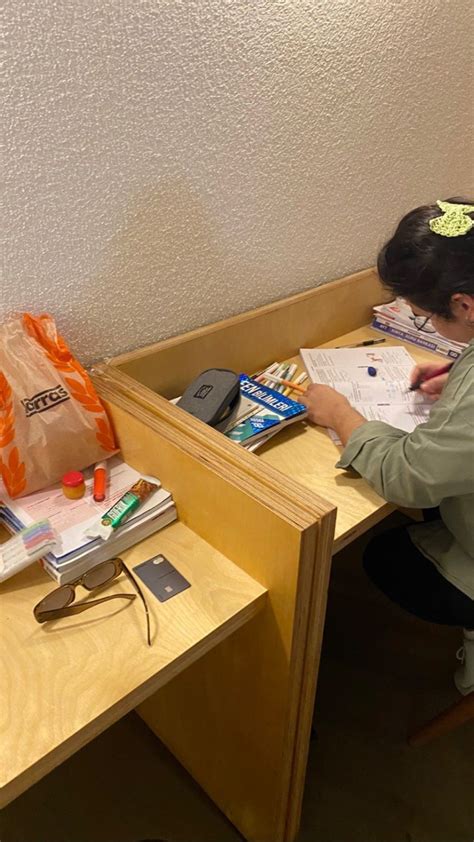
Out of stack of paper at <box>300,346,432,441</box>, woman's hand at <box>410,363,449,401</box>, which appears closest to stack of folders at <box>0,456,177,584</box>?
stack of paper at <box>300,346,432,441</box>

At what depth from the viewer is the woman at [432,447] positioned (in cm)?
94

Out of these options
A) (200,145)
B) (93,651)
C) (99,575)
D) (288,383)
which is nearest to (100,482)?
(99,575)

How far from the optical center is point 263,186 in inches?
51.3

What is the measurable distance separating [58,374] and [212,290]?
431mm

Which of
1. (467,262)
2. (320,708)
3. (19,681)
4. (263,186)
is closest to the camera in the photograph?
(19,681)

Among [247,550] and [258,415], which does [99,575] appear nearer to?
[247,550]

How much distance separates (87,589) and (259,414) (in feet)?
1.61

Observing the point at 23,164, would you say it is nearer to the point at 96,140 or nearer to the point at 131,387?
the point at 96,140

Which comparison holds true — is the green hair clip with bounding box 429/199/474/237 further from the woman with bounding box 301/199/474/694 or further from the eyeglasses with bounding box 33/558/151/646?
the eyeglasses with bounding box 33/558/151/646

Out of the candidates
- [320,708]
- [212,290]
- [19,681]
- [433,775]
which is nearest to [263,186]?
[212,290]

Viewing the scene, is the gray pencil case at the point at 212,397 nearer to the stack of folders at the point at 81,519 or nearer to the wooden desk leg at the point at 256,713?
the stack of folders at the point at 81,519

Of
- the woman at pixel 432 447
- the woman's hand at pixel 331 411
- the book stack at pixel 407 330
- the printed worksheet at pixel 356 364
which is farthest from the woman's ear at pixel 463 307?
the book stack at pixel 407 330

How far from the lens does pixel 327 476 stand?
1117 mm

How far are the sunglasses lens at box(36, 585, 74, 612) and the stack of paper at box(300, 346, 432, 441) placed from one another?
1.95ft
